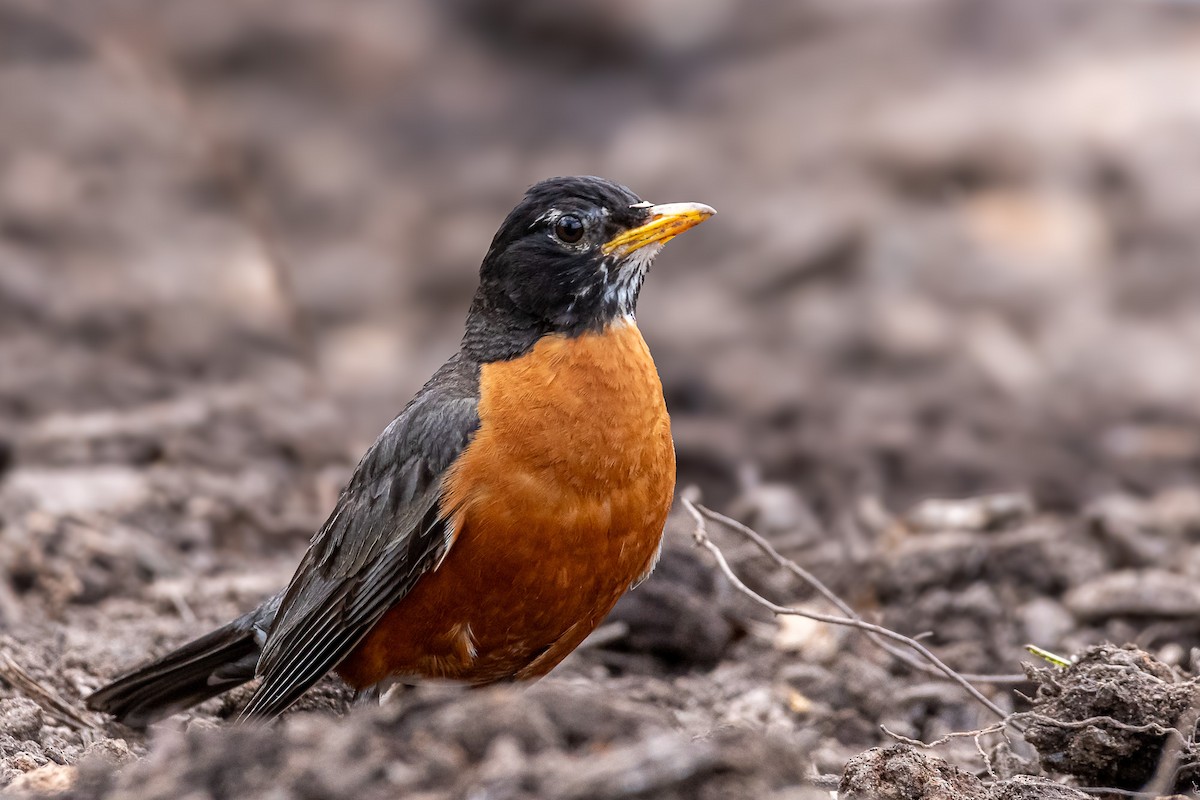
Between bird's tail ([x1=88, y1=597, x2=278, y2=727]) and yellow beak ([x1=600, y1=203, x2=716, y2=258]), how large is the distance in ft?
6.09

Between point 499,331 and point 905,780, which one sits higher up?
point 499,331

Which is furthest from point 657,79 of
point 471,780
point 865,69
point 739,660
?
point 471,780

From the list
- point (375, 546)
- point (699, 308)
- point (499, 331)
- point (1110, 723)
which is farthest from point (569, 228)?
point (699, 308)

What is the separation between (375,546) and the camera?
5.05 m

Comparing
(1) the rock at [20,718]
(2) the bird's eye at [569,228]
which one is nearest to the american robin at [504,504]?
(2) the bird's eye at [569,228]

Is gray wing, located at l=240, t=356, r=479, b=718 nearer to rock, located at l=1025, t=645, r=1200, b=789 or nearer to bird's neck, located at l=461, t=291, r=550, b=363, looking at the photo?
bird's neck, located at l=461, t=291, r=550, b=363

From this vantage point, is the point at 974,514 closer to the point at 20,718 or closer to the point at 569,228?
the point at 569,228

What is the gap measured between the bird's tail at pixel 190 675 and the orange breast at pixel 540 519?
0.63 m

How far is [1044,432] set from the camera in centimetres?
848

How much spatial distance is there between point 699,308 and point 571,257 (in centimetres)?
411

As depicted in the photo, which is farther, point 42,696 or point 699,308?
point 699,308

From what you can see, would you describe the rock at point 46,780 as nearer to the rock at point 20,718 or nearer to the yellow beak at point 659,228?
the rock at point 20,718

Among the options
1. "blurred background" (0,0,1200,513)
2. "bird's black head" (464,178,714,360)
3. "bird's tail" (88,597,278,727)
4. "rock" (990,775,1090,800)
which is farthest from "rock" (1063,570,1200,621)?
"bird's tail" (88,597,278,727)

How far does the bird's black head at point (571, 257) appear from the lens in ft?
17.2
